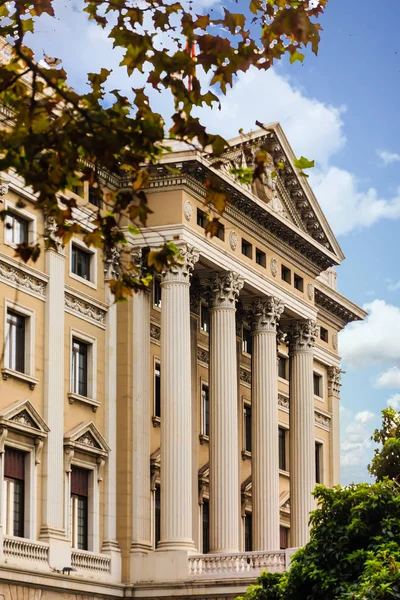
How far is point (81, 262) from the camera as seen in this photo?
5325 cm

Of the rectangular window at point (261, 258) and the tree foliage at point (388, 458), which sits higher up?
the rectangular window at point (261, 258)

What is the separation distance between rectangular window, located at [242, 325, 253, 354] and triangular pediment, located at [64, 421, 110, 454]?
11.9 meters

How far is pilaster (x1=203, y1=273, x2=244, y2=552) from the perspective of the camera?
55.0 meters

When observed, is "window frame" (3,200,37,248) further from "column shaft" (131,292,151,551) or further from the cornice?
the cornice

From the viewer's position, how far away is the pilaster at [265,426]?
2286 inches

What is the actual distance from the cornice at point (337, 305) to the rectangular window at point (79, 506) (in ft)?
69.8

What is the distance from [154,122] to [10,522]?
31.5 metres

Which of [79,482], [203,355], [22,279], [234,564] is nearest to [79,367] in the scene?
[79,482]

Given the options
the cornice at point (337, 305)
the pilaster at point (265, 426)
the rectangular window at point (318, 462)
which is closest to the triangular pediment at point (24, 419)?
the pilaster at point (265, 426)

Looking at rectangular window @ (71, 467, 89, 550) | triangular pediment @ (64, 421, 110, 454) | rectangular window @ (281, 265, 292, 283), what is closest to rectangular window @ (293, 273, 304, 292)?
rectangular window @ (281, 265, 292, 283)

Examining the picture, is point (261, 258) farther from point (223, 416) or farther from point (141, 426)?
point (141, 426)

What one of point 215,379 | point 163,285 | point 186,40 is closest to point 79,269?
point 163,285

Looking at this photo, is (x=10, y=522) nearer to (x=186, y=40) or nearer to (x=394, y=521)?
(x=394, y=521)

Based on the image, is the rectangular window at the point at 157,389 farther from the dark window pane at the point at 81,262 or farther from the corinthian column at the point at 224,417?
the dark window pane at the point at 81,262
